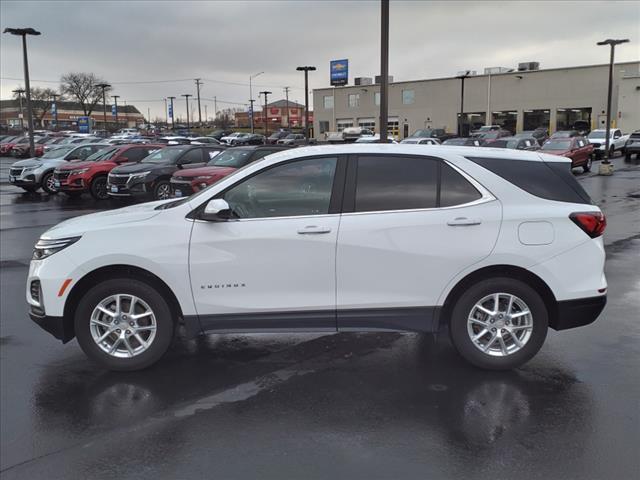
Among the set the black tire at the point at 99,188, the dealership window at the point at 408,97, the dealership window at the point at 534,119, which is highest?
the dealership window at the point at 408,97

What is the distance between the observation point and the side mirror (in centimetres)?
445

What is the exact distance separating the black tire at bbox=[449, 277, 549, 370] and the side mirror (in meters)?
1.93

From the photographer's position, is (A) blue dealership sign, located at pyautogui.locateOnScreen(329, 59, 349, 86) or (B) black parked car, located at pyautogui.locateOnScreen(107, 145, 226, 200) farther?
(A) blue dealership sign, located at pyautogui.locateOnScreen(329, 59, 349, 86)

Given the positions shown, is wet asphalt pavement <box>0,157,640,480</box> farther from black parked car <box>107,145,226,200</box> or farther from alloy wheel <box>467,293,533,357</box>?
black parked car <box>107,145,226,200</box>

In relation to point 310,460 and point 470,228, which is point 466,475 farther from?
point 470,228

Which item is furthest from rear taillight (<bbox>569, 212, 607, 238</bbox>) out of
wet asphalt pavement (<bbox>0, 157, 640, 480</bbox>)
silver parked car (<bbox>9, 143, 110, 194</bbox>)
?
silver parked car (<bbox>9, 143, 110, 194</bbox>)

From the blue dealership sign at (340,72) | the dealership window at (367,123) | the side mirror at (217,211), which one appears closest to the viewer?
the side mirror at (217,211)

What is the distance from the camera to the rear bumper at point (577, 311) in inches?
181

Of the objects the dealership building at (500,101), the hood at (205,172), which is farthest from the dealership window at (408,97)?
the hood at (205,172)

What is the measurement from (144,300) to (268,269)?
1.01 metres

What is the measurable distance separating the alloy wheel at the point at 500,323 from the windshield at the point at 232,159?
10.9 m

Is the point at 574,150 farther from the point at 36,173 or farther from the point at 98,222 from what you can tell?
the point at 98,222

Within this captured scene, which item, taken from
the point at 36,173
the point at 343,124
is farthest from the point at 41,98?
the point at 36,173

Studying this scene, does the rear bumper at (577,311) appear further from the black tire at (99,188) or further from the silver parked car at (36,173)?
the silver parked car at (36,173)
